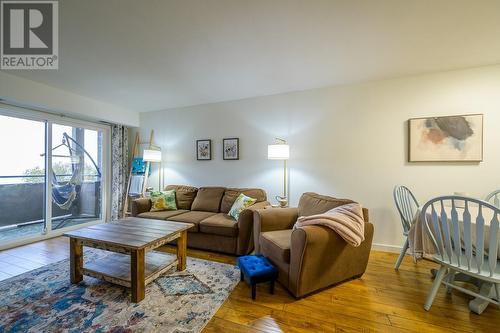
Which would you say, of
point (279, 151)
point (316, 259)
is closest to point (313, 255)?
point (316, 259)

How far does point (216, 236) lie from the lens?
8.71 feet

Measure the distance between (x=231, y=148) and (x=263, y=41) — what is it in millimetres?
1927

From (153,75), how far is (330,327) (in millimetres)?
3241

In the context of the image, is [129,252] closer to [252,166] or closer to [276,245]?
[276,245]

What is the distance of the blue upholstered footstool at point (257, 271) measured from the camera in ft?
5.66

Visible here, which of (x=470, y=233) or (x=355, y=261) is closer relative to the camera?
(x=470, y=233)

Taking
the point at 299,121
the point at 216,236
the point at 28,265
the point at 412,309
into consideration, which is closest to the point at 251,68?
the point at 299,121

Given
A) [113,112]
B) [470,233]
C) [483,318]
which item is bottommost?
[483,318]

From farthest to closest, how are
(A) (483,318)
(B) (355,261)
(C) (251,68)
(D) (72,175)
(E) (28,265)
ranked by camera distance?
(D) (72,175), (C) (251,68), (E) (28,265), (B) (355,261), (A) (483,318)

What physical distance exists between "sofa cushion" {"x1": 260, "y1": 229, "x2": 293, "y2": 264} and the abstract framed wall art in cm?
206

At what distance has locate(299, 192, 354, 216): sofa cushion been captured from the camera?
7.01ft

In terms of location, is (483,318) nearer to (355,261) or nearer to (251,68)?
(355,261)

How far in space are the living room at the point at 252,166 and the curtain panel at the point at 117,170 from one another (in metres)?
0.03

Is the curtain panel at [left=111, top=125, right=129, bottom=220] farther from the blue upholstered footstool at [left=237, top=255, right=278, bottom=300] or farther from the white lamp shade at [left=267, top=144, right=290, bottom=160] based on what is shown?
the blue upholstered footstool at [left=237, top=255, right=278, bottom=300]
